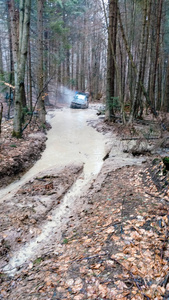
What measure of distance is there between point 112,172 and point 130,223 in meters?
3.34

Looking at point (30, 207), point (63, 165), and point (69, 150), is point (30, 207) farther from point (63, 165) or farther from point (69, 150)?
point (69, 150)

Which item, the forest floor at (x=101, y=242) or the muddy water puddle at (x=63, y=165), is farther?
the muddy water puddle at (x=63, y=165)

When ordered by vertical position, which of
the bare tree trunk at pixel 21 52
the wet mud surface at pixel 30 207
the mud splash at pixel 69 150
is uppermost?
the bare tree trunk at pixel 21 52

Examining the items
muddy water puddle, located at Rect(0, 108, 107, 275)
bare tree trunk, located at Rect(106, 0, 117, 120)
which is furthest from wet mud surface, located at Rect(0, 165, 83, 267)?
bare tree trunk, located at Rect(106, 0, 117, 120)

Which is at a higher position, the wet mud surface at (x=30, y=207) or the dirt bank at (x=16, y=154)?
the dirt bank at (x=16, y=154)

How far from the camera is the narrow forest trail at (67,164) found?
13.6ft

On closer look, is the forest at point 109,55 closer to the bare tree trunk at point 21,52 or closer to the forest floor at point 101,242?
the bare tree trunk at point 21,52

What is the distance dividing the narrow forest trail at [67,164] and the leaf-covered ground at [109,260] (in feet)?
1.17

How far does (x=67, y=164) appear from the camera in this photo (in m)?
8.61

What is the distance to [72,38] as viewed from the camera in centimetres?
3303

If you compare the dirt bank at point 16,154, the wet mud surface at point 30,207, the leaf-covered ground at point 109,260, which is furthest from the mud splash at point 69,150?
the leaf-covered ground at point 109,260

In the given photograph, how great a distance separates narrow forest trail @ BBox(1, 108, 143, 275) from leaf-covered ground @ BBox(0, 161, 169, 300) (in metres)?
0.36

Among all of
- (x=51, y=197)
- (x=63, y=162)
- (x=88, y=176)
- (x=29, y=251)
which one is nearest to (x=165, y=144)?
(x=88, y=176)

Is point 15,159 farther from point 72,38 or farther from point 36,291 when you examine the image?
point 72,38
